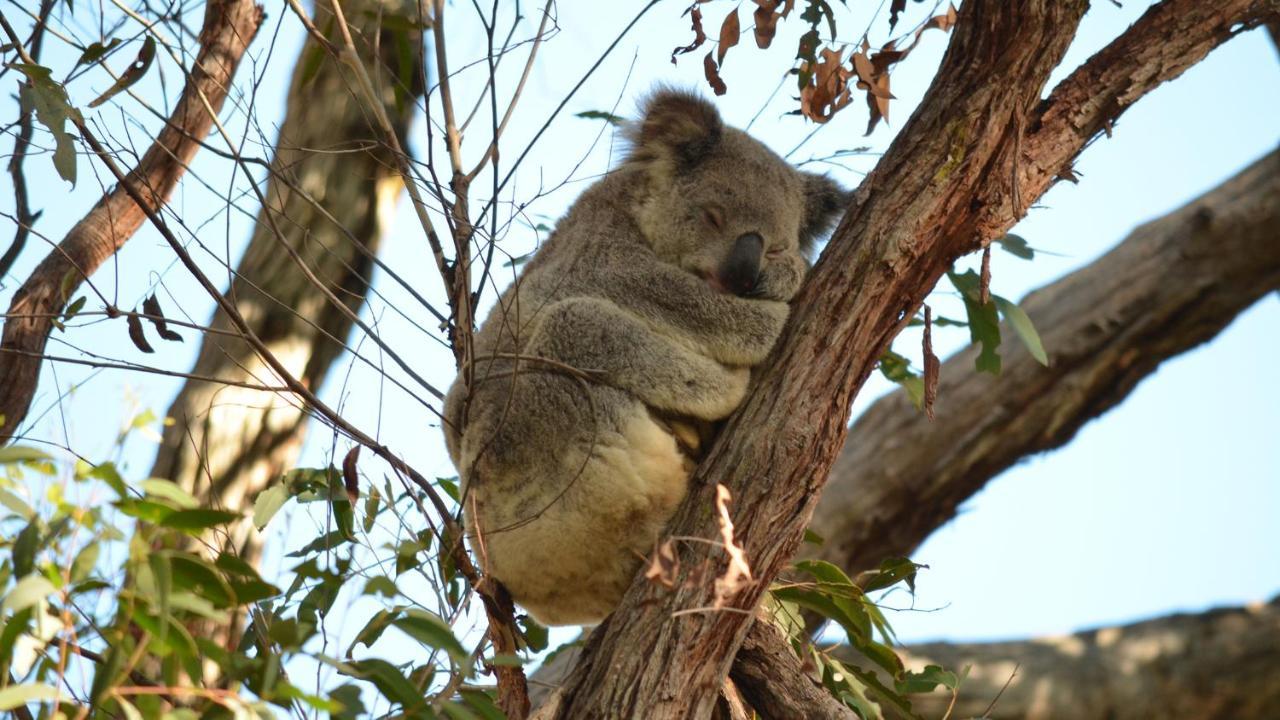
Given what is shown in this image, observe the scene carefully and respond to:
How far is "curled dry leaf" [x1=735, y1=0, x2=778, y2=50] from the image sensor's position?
3.05 m

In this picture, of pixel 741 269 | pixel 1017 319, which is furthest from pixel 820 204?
pixel 1017 319

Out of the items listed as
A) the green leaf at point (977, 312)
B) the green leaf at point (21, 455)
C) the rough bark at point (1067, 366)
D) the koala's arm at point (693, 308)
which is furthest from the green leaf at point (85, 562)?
the rough bark at point (1067, 366)

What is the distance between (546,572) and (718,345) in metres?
0.69

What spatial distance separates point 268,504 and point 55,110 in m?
1.04

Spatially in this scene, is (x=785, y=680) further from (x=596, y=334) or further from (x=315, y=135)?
(x=315, y=135)

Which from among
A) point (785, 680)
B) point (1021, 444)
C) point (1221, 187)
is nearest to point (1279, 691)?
point (1021, 444)

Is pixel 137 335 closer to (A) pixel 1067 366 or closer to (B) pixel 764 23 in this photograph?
(B) pixel 764 23

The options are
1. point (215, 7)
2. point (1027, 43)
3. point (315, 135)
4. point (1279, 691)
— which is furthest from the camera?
point (315, 135)

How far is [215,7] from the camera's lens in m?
3.76

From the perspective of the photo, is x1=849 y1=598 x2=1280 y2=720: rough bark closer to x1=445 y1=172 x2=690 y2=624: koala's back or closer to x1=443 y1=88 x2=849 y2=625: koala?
x1=443 y1=88 x2=849 y2=625: koala

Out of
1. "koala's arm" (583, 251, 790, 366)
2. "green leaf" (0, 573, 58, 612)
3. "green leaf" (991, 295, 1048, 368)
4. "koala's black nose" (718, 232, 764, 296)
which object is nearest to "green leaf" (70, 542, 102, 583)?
"green leaf" (0, 573, 58, 612)

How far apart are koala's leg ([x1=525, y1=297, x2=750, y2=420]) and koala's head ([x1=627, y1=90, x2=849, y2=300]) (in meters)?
0.32

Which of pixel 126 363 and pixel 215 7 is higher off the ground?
pixel 215 7

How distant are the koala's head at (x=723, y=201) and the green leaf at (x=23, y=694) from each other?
6.32 ft
